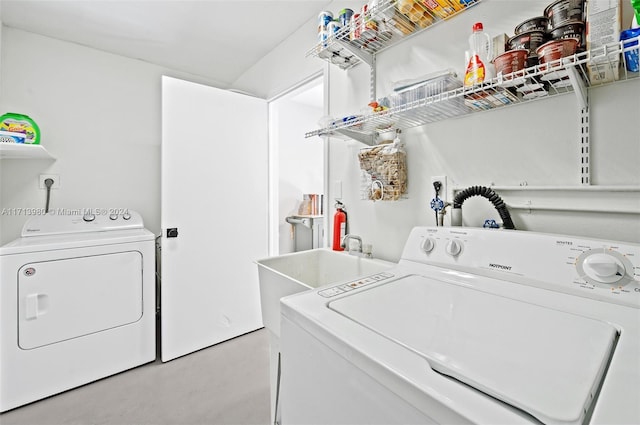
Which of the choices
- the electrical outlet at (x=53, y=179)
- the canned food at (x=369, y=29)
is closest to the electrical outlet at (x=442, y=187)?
the canned food at (x=369, y=29)

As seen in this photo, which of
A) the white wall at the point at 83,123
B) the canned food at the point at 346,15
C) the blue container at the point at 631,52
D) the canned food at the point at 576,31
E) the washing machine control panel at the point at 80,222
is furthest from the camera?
the white wall at the point at 83,123

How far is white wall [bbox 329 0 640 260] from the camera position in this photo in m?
0.83

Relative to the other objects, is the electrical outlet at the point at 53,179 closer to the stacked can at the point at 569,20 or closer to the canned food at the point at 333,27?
the canned food at the point at 333,27

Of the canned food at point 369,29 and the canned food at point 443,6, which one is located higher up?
the canned food at point 369,29

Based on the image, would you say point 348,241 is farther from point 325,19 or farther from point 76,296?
point 76,296

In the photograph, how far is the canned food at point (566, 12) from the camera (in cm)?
77

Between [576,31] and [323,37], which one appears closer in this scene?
[576,31]

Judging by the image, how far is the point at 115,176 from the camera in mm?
2564

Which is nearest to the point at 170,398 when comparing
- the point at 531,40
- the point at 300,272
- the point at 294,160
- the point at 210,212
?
the point at 300,272

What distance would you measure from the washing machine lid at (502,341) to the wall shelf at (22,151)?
7.97 feet

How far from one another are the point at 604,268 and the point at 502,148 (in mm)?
539

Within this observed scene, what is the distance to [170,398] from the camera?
68.9 inches

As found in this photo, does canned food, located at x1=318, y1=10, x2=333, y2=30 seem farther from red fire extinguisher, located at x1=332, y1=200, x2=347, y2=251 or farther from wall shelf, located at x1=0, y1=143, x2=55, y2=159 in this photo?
wall shelf, located at x1=0, y1=143, x2=55, y2=159

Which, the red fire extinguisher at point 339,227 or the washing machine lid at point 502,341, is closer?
the washing machine lid at point 502,341
